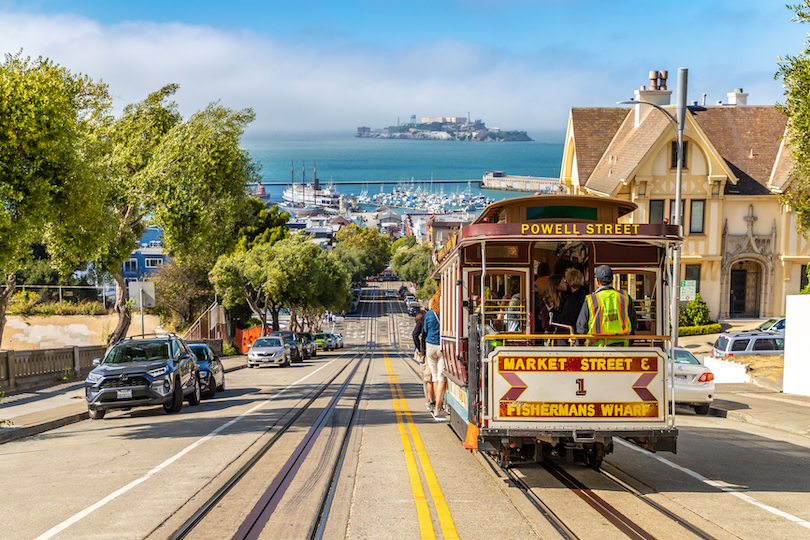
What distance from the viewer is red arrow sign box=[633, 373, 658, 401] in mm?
8422

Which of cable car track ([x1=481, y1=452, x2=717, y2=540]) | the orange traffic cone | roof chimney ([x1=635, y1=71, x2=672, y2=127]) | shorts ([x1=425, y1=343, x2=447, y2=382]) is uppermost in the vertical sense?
roof chimney ([x1=635, y1=71, x2=672, y2=127])

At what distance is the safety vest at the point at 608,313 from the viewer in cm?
850

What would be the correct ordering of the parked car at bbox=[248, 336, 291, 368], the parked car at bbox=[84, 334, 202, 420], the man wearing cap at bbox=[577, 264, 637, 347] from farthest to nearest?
the parked car at bbox=[248, 336, 291, 368], the parked car at bbox=[84, 334, 202, 420], the man wearing cap at bbox=[577, 264, 637, 347]

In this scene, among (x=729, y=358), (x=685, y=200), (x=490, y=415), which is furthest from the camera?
(x=685, y=200)

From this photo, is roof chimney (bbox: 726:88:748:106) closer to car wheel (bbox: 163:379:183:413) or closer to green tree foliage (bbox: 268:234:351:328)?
green tree foliage (bbox: 268:234:351:328)

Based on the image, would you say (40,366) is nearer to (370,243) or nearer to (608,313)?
(608,313)

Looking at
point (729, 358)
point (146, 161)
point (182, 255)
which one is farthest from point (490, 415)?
point (729, 358)

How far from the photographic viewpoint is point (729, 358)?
27.0 metres

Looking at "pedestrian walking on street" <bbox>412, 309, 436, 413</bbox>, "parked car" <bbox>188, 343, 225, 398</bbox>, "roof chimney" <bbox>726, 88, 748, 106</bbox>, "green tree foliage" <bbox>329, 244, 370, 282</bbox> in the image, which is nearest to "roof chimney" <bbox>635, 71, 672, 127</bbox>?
"roof chimney" <bbox>726, 88, 748, 106</bbox>

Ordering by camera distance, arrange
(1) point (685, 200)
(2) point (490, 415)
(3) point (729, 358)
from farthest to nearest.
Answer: (1) point (685, 200)
(3) point (729, 358)
(2) point (490, 415)

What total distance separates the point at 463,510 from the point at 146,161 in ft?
56.4

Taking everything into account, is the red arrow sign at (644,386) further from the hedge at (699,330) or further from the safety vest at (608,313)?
the hedge at (699,330)

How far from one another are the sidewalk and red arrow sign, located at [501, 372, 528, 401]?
9.45 m

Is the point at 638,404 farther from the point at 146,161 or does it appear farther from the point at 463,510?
the point at 146,161
